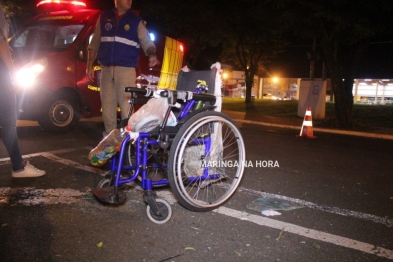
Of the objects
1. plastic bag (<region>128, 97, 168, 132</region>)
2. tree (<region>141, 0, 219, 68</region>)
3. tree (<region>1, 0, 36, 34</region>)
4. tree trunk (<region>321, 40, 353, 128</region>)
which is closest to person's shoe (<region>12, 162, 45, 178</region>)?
plastic bag (<region>128, 97, 168, 132</region>)

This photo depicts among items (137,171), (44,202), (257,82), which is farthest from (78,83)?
(257,82)

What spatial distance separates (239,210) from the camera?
3660 millimetres

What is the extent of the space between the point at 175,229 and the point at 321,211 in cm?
150

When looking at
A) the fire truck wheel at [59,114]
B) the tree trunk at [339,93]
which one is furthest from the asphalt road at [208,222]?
the tree trunk at [339,93]

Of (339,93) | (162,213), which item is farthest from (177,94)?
(339,93)

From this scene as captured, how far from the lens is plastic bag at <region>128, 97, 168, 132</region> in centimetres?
330

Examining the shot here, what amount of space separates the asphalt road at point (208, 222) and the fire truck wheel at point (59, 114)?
2.15m

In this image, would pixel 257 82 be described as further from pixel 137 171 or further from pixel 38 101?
pixel 137 171

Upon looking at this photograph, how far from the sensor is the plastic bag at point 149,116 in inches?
130

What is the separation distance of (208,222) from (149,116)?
1054 millimetres

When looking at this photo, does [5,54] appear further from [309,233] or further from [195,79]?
[309,233]

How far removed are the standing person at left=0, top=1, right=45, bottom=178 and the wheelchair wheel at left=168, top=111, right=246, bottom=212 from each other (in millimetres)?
1972

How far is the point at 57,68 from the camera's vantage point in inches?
288

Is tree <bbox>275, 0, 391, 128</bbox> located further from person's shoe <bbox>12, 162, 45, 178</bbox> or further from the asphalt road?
person's shoe <bbox>12, 162, 45, 178</bbox>
